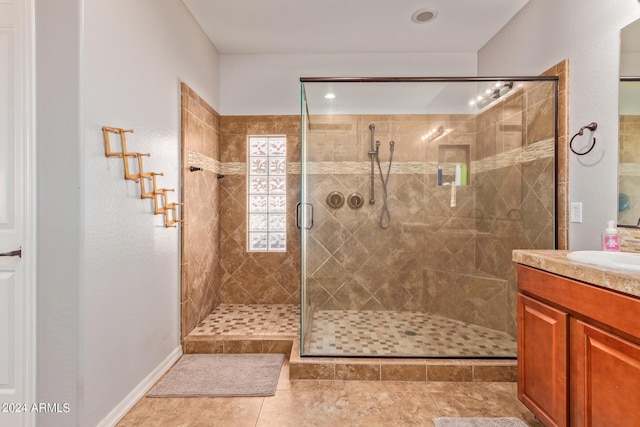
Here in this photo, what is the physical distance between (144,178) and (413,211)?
2.04m

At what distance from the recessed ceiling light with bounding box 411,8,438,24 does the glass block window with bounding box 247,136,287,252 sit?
5.56 feet

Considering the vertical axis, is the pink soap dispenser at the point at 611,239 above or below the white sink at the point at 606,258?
above

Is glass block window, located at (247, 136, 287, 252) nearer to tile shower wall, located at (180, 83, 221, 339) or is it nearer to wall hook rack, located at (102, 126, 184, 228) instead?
tile shower wall, located at (180, 83, 221, 339)

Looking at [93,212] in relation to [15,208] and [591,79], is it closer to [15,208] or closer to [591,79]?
[15,208]

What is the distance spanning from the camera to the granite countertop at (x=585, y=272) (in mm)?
1078

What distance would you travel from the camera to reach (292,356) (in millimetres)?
2225

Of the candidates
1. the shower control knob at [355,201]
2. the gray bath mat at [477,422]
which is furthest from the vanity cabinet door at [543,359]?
the shower control knob at [355,201]

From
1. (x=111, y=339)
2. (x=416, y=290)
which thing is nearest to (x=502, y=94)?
(x=416, y=290)

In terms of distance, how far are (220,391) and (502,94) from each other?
118 inches

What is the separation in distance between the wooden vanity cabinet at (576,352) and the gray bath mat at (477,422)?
0.18m

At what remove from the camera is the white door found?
→ 1445 millimetres

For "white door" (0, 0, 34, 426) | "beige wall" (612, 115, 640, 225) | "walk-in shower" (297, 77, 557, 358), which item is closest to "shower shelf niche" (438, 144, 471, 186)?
"walk-in shower" (297, 77, 557, 358)

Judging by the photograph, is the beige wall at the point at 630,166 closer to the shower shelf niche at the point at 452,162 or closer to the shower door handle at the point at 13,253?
the shower shelf niche at the point at 452,162

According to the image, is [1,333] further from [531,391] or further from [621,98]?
[621,98]
